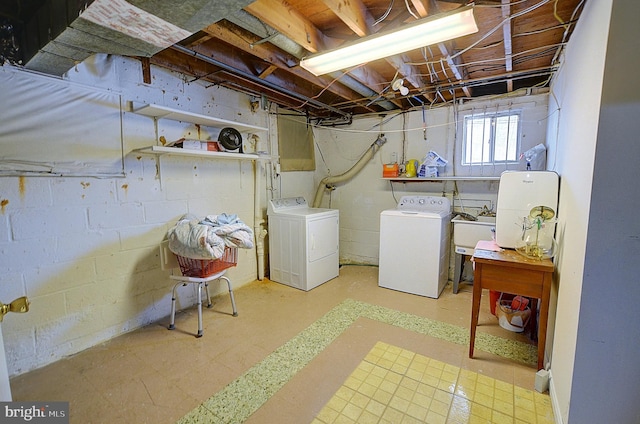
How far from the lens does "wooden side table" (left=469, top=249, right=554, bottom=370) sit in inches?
69.5

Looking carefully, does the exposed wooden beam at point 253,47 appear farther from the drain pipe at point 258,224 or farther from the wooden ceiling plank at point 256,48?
the drain pipe at point 258,224

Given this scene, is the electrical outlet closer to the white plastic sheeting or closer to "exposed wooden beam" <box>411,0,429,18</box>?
"exposed wooden beam" <box>411,0,429,18</box>

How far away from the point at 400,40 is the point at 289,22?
70cm

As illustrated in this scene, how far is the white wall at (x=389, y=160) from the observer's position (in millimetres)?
3244

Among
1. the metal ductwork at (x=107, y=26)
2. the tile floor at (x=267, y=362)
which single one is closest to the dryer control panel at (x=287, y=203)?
the tile floor at (x=267, y=362)

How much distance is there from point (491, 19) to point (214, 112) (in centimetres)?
253

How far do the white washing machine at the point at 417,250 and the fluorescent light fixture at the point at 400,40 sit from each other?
1.73 meters

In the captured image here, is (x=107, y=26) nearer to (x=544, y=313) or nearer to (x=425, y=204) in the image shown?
(x=544, y=313)

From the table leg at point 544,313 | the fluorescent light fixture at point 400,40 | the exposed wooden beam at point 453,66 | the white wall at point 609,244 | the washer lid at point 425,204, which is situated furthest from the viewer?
the washer lid at point 425,204

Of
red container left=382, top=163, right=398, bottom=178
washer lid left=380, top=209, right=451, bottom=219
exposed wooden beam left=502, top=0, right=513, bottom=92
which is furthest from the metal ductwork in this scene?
red container left=382, top=163, right=398, bottom=178

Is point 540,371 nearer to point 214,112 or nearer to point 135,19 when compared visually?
point 135,19

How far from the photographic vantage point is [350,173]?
420cm

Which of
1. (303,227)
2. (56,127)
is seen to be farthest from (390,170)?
(56,127)

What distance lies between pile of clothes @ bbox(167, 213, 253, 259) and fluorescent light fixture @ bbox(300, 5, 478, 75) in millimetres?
1430
